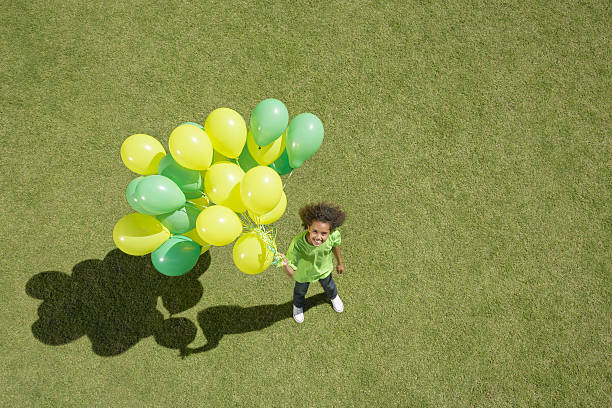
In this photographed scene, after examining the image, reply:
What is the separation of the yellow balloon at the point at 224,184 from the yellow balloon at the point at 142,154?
0.44 m

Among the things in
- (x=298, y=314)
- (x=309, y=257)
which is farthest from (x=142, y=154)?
(x=298, y=314)

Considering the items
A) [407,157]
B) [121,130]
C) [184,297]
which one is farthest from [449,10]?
[184,297]

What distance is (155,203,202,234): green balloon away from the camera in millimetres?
2570

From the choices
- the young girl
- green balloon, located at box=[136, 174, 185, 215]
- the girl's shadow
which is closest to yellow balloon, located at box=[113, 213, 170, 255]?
green balloon, located at box=[136, 174, 185, 215]

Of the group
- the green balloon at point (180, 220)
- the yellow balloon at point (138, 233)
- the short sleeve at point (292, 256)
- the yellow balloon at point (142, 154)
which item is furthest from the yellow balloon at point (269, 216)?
the yellow balloon at point (142, 154)

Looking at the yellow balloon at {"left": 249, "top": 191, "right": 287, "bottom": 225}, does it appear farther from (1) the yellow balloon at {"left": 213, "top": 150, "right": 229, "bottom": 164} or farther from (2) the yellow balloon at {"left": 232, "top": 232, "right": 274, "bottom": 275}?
(1) the yellow balloon at {"left": 213, "top": 150, "right": 229, "bottom": 164}

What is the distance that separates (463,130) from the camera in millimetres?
4039

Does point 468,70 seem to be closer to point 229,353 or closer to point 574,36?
point 574,36

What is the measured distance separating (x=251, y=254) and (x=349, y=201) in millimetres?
1650

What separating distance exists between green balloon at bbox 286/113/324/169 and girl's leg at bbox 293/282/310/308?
1.21 meters

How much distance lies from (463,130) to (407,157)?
69 centimetres

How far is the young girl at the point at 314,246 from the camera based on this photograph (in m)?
2.65

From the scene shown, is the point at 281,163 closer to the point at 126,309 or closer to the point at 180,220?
the point at 180,220

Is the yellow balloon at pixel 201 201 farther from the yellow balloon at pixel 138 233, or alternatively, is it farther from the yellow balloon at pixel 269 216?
the yellow balloon at pixel 269 216
